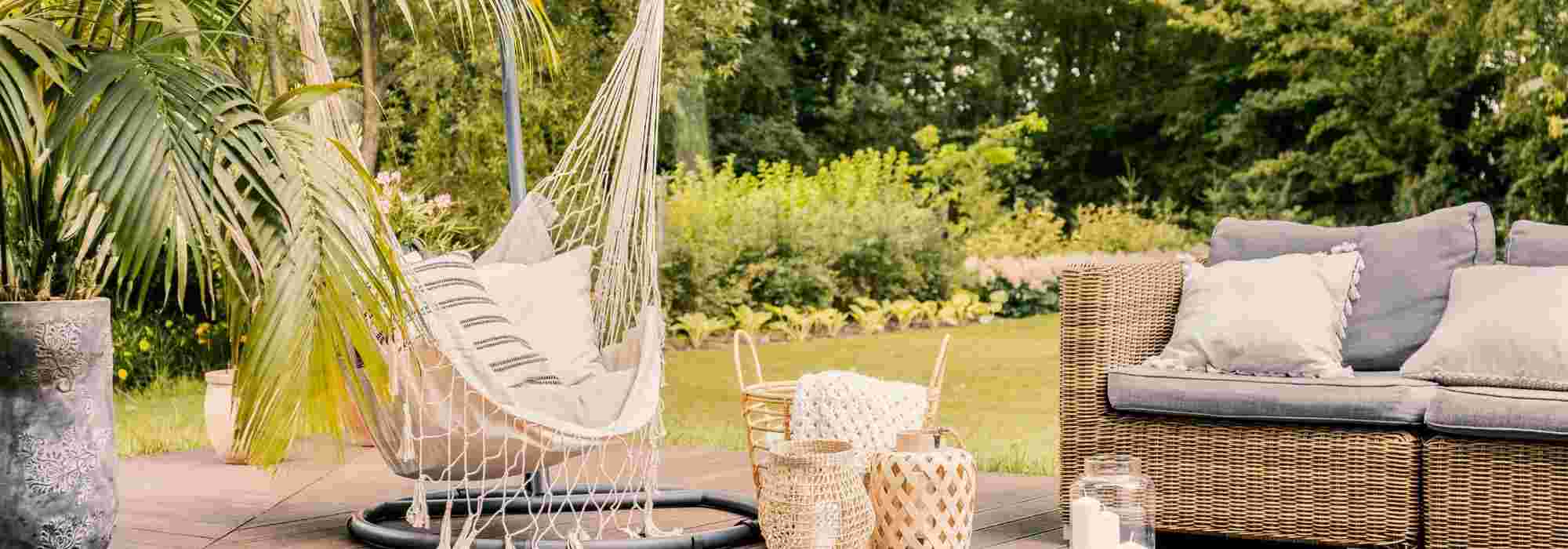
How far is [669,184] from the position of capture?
9.57m

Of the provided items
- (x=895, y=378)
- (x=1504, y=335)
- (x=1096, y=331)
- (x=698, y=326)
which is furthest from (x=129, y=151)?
(x=698, y=326)

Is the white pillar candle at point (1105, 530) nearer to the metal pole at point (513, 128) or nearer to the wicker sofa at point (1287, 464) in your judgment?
the wicker sofa at point (1287, 464)

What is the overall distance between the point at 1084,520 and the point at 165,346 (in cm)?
563

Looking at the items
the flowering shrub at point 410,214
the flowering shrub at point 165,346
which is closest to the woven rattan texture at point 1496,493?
the flowering shrub at point 410,214

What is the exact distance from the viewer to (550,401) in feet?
9.90

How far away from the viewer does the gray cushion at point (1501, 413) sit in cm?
261

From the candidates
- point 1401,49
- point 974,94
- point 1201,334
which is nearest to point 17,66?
point 1201,334

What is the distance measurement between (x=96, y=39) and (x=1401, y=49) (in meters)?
9.68

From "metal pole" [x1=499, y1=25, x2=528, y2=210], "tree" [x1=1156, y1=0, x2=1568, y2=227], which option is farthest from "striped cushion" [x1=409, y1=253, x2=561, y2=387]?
"tree" [x1=1156, y1=0, x2=1568, y2=227]

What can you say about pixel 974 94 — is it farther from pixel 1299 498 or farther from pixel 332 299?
pixel 332 299

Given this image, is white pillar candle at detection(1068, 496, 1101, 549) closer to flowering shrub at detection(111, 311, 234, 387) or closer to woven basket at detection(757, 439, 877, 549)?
woven basket at detection(757, 439, 877, 549)

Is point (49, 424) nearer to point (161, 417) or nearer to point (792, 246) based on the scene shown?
point (161, 417)

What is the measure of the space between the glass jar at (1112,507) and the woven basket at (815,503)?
1.98 feet

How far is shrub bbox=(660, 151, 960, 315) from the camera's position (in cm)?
844
